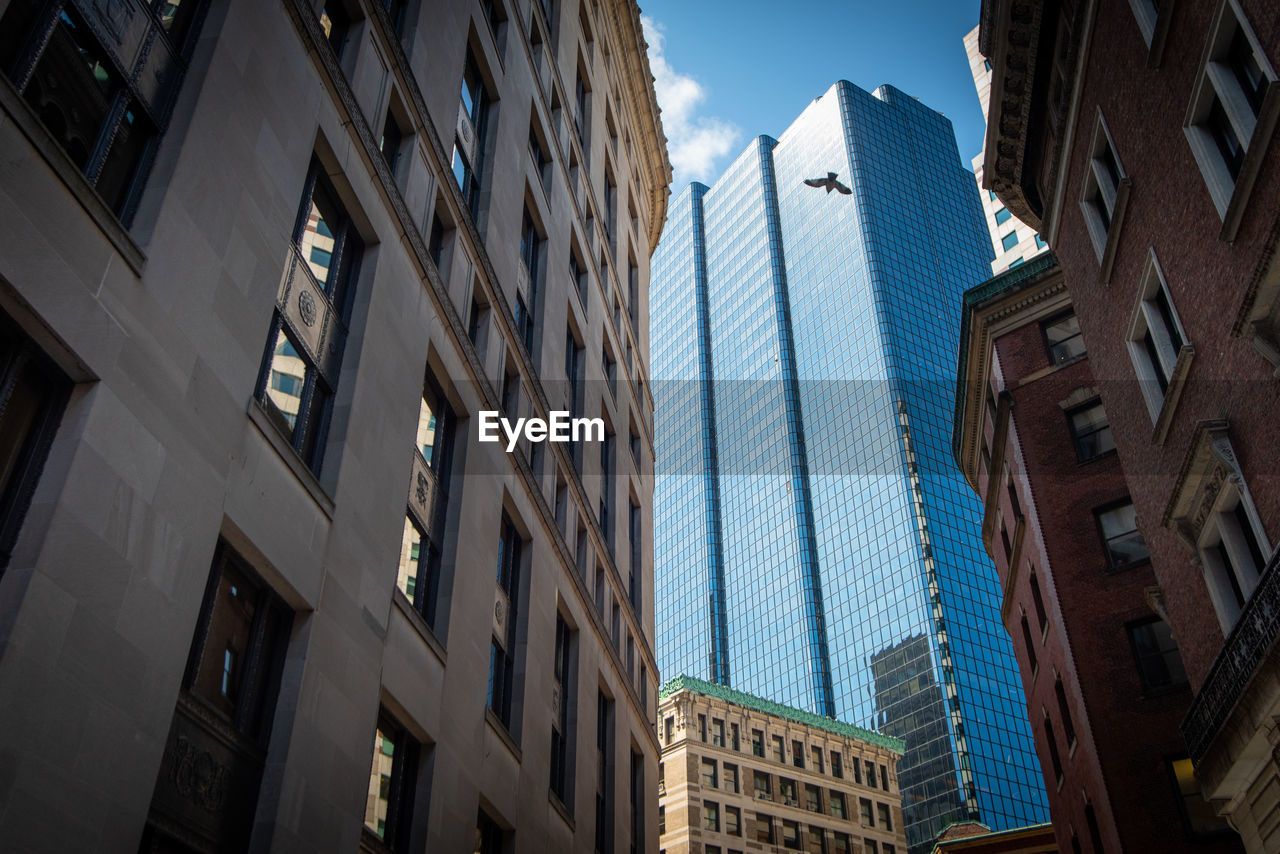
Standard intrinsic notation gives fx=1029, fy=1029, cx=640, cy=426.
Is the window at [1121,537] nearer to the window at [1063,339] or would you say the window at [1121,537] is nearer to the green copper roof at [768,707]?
the window at [1063,339]

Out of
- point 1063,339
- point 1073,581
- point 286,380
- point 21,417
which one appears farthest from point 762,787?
point 21,417

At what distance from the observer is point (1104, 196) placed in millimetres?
21625

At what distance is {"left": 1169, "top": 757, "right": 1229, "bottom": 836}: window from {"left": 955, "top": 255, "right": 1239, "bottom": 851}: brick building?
4 cm

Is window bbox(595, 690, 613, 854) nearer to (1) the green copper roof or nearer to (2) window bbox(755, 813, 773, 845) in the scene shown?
(1) the green copper roof

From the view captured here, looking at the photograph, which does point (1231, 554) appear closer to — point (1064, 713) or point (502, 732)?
point (502, 732)

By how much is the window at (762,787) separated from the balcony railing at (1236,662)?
210ft

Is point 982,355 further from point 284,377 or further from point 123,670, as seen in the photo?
point 123,670

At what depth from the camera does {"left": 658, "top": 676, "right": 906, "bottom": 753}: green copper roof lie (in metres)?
81.3

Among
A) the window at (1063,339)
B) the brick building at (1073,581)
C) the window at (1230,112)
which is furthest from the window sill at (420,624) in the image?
the window at (1063,339)

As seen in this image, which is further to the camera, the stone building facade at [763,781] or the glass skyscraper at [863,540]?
the glass skyscraper at [863,540]

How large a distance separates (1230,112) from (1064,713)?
24440 millimetres

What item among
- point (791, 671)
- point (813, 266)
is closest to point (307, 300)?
point (791, 671)

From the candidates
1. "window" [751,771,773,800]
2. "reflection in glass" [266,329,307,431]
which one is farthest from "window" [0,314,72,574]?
"window" [751,771,773,800]

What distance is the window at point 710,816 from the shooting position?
249 feet
